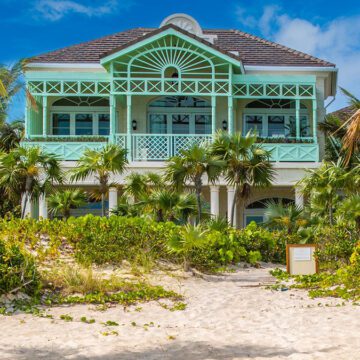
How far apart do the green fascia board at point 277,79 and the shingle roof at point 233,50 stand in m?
1.61

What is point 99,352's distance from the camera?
7.95 metres

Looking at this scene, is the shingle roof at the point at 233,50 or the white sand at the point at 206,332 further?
the shingle roof at the point at 233,50

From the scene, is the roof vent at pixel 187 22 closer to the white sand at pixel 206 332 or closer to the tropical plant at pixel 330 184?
the tropical plant at pixel 330 184

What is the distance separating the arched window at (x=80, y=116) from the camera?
25.9 meters

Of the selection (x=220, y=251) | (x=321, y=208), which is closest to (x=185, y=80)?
(x=321, y=208)

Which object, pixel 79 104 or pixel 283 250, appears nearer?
pixel 283 250

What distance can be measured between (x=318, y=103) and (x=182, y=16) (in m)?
6.66

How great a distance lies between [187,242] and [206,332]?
16.5ft

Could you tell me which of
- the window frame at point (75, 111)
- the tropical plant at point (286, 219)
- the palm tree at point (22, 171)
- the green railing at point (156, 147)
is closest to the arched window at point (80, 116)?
the window frame at point (75, 111)

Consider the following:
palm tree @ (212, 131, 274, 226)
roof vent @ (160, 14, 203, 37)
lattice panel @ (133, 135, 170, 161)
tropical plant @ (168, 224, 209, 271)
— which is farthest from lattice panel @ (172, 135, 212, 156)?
tropical plant @ (168, 224, 209, 271)

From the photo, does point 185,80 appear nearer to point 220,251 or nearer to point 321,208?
point 321,208

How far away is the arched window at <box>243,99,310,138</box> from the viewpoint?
26.0 meters

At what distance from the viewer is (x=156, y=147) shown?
76.0 ft

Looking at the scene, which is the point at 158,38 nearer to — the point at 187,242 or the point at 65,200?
the point at 65,200
